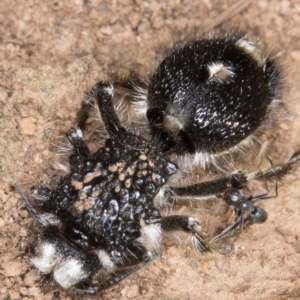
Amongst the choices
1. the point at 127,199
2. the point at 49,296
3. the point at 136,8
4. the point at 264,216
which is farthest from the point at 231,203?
the point at 136,8

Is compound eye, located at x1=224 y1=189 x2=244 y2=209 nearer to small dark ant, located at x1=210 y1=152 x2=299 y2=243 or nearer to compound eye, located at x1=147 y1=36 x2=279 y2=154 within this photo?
small dark ant, located at x1=210 y1=152 x2=299 y2=243

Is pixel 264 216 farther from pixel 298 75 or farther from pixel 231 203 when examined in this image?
pixel 298 75

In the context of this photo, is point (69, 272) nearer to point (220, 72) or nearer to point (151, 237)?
point (151, 237)

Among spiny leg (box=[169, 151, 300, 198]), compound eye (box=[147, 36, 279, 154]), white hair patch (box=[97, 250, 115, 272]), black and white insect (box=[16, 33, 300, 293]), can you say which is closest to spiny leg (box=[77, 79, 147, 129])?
black and white insect (box=[16, 33, 300, 293])

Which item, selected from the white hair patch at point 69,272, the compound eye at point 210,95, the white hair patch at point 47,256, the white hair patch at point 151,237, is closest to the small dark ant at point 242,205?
the compound eye at point 210,95

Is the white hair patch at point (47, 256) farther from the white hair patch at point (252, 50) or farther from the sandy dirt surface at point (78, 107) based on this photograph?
the white hair patch at point (252, 50)

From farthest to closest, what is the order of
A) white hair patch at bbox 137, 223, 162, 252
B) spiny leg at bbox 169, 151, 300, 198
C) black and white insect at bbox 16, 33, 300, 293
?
spiny leg at bbox 169, 151, 300, 198, white hair patch at bbox 137, 223, 162, 252, black and white insect at bbox 16, 33, 300, 293
